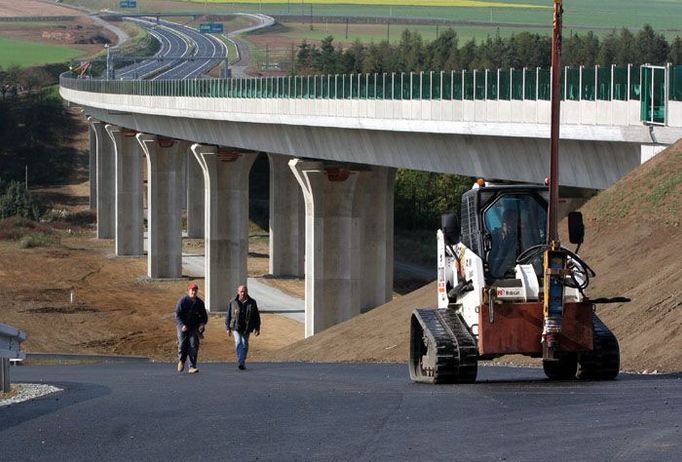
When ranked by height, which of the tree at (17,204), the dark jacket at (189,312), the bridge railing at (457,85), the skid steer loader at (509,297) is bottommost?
the tree at (17,204)

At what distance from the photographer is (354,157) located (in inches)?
2042

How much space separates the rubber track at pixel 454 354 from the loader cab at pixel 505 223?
3.18ft

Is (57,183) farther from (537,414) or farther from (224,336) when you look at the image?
(537,414)

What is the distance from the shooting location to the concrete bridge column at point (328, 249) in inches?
2251

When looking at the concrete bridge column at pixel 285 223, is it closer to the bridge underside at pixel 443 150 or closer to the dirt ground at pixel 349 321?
the dirt ground at pixel 349 321

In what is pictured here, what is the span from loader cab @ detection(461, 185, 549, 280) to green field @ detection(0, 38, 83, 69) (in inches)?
6228

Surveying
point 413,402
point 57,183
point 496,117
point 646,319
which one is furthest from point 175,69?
point 413,402

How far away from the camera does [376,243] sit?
220 feet

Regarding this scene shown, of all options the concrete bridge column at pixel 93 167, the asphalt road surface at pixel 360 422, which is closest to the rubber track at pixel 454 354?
the asphalt road surface at pixel 360 422

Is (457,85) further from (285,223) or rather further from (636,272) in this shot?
(285,223)

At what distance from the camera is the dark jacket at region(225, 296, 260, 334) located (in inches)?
1172

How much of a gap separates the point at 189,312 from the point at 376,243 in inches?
1561

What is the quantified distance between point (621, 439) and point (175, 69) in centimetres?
12741

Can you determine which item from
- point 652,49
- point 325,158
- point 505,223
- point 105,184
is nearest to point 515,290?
point 505,223
